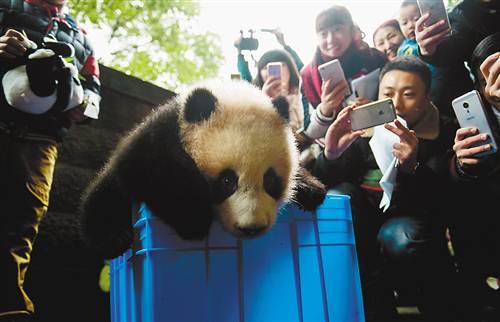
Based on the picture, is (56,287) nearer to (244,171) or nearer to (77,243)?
(77,243)

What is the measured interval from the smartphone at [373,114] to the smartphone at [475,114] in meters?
0.25

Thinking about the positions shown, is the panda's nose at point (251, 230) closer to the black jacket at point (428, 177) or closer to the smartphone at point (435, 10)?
the black jacket at point (428, 177)

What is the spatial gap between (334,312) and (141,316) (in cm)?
60

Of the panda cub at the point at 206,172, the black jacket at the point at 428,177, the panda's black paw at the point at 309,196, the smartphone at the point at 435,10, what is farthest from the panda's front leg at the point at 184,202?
the smartphone at the point at 435,10

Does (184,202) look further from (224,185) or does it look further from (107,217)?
(107,217)

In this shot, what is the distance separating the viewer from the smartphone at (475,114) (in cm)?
156

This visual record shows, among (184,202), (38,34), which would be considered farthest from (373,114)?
(38,34)

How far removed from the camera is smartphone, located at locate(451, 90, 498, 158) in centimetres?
156

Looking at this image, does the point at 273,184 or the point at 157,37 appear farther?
the point at 157,37

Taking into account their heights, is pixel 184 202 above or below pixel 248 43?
below

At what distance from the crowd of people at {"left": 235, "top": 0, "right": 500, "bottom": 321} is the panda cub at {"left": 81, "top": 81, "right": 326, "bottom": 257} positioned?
1.90ft

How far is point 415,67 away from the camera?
182 centimetres

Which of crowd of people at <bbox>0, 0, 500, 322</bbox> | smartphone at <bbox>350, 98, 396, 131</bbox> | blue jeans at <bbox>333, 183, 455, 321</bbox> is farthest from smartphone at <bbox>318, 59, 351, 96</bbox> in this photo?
blue jeans at <bbox>333, 183, 455, 321</bbox>

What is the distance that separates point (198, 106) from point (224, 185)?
27 centimetres
